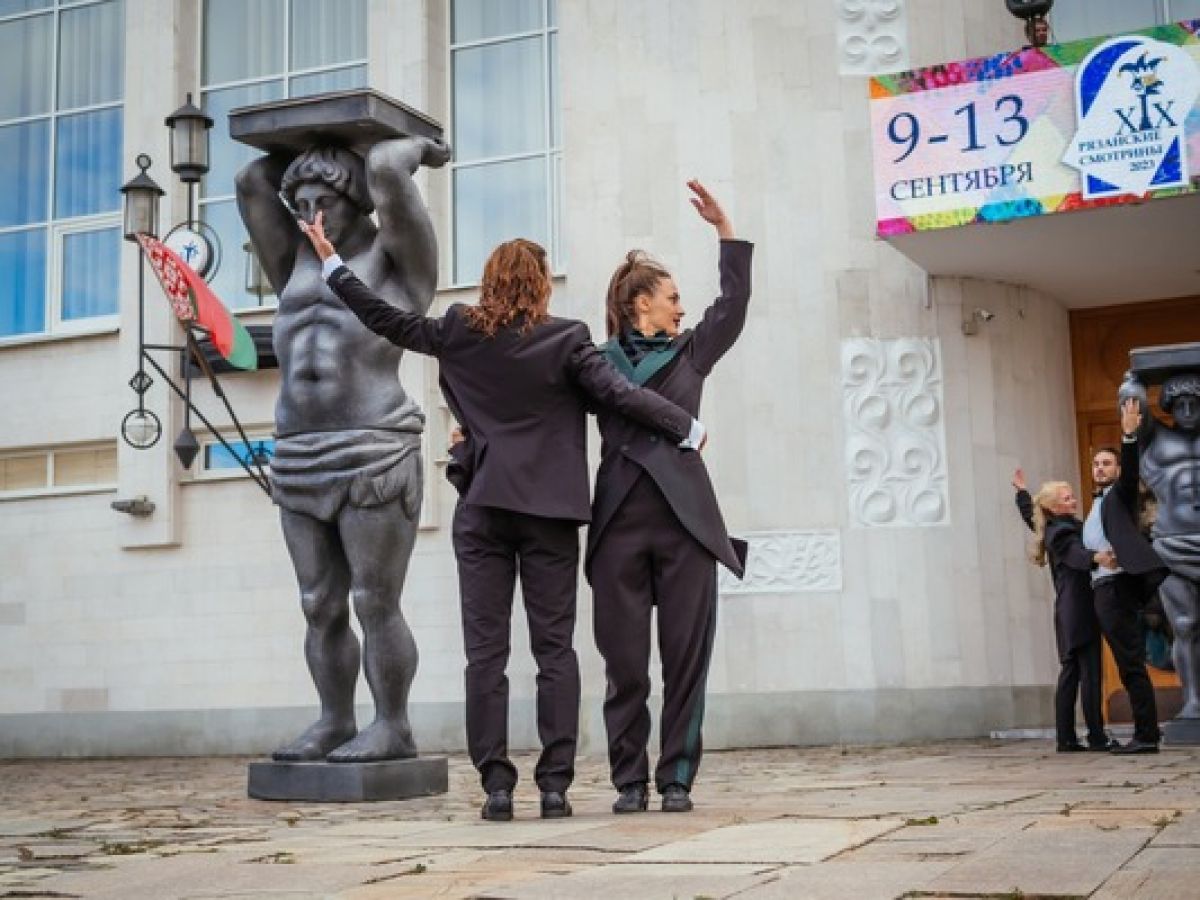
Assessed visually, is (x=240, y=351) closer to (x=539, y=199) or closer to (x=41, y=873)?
(x=539, y=199)

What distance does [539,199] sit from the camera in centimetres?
1593

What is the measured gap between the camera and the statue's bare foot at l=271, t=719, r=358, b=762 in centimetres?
671

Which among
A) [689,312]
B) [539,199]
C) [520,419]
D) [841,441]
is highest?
[539,199]

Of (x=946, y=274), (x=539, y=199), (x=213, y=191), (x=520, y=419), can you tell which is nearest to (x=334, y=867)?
(x=520, y=419)

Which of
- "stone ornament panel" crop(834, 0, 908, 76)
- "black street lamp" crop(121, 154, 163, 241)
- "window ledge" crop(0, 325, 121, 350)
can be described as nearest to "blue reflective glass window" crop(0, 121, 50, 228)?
"window ledge" crop(0, 325, 121, 350)

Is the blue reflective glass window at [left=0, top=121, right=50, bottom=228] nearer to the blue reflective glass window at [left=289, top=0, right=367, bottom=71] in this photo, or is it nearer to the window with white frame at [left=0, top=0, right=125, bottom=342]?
the window with white frame at [left=0, top=0, right=125, bottom=342]

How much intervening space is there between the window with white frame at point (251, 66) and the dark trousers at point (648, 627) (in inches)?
460

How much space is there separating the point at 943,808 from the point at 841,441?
8163 millimetres

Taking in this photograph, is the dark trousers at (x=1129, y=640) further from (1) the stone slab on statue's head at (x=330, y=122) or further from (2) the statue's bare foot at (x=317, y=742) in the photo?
(1) the stone slab on statue's head at (x=330, y=122)

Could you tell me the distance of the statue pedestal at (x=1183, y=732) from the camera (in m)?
9.99

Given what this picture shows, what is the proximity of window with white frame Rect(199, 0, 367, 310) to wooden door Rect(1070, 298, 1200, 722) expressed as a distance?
715 centimetres

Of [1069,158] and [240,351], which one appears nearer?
[1069,158]

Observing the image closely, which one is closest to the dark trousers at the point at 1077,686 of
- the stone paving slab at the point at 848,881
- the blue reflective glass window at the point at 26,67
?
the stone paving slab at the point at 848,881

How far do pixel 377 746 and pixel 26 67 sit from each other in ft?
44.4
